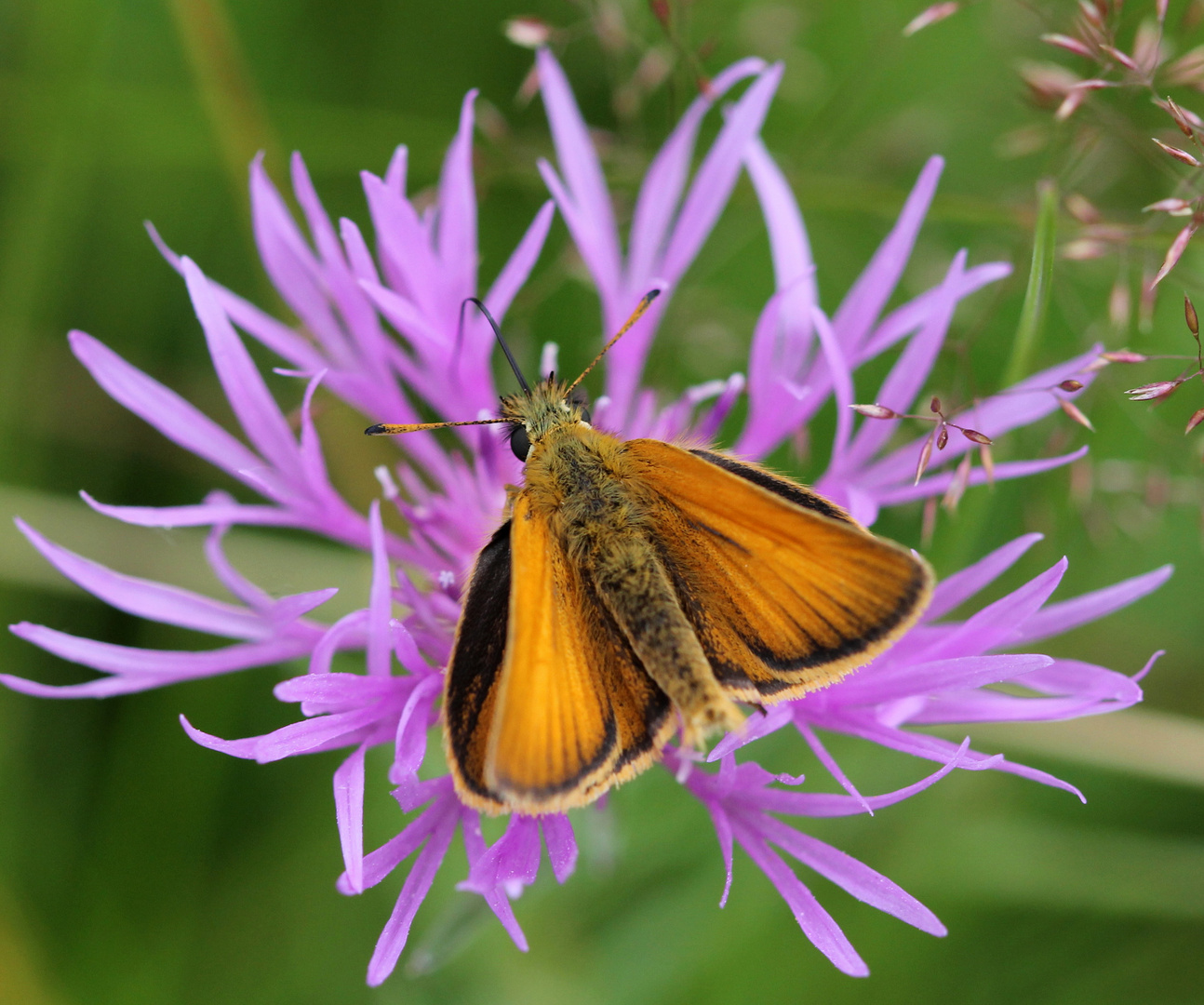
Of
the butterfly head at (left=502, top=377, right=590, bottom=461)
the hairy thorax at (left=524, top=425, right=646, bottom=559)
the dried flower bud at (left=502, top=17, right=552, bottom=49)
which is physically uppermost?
the dried flower bud at (left=502, top=17, right=552, bottom=49)

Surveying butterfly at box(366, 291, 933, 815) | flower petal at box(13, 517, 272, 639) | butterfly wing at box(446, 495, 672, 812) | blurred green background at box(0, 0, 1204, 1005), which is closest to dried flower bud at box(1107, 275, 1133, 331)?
blurred green background at box(0, 0, 1204, 1005)

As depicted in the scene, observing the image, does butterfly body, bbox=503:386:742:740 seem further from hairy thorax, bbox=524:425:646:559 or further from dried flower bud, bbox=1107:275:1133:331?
dried flower bud, bbox=1107:275:1133:331

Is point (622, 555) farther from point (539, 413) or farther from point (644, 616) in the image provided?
point (539, 413)

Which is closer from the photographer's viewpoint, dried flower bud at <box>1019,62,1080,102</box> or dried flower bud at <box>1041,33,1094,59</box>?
dried flower bud at <box>1041,33,1094,59</box>

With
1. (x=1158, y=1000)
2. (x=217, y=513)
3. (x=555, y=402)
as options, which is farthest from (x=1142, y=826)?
(x=217, y=513)

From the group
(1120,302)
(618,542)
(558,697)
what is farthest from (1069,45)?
(558,697)

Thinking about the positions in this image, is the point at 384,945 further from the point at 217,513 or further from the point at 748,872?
the point at 748,872
